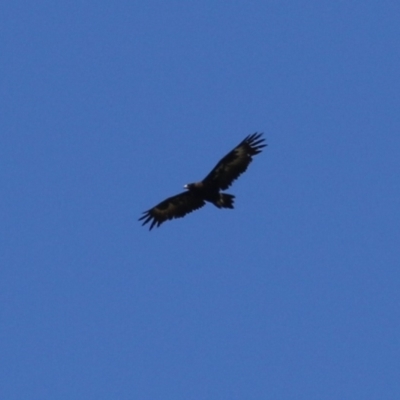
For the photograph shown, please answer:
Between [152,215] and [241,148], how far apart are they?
3.72 metres

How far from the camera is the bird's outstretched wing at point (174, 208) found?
49656mm

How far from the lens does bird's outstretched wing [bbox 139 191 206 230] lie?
163 feet

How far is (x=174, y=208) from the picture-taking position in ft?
165

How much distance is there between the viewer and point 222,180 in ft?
159

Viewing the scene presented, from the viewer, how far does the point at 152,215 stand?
5078 cm

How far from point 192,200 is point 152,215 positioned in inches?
62.9

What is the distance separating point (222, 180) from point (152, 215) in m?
3.18

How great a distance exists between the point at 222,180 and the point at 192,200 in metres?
1.62

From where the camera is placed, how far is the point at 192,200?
1959 inches

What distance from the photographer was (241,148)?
48.7 metres

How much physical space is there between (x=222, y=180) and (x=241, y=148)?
3.45 ft
